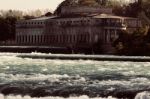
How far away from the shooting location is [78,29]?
149875mm

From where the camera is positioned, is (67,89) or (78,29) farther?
(78,29)

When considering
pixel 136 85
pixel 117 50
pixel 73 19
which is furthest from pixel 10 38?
pixel 136 85

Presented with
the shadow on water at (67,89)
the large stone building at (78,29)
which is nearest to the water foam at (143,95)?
the shadow on water at (67,89)

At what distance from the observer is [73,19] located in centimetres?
15138

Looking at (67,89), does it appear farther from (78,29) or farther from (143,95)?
(78,29)

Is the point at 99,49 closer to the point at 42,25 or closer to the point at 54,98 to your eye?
the point at 42,25

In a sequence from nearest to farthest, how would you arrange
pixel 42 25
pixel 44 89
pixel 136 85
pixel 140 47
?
1. pixel 44 89
2. pixel 136 85
3. pixel 140 47
4. pixel 42 25

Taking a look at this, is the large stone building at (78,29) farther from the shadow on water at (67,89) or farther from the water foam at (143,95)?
the water foam at (143,95)

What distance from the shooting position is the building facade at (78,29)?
453 feet

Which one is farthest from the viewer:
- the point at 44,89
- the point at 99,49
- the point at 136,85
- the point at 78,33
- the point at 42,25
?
the point at 42,25

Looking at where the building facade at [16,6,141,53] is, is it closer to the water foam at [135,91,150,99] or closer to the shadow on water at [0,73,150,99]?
the shadow on water at [0,73,150,99]

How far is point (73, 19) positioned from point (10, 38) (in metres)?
38.6

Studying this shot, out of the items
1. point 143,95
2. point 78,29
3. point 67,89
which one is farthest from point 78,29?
point 143,95

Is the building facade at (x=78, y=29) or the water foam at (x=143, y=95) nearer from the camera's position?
the water foam at (x=143, y=95)
